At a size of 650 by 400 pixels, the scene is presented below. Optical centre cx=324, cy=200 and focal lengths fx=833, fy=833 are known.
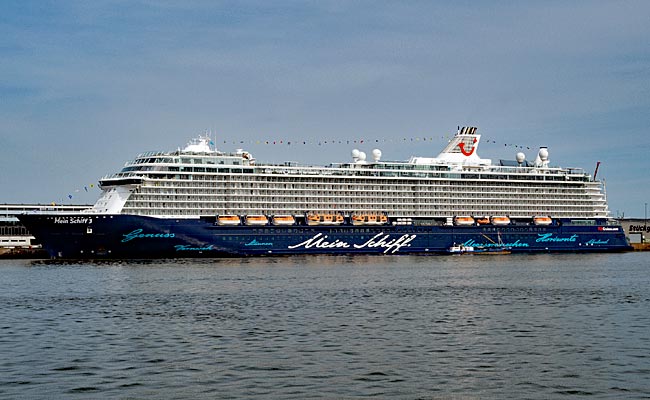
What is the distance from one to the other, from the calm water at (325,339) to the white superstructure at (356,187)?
32.0 metres

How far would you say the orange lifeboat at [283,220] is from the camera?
9681 centimetres

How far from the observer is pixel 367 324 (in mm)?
36438

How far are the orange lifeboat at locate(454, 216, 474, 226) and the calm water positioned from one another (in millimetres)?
46325

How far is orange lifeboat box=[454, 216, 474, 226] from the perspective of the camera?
108 m

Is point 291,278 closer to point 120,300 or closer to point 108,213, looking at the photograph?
point 120,300

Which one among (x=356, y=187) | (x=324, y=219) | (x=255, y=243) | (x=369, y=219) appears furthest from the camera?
(x=356, y=187)

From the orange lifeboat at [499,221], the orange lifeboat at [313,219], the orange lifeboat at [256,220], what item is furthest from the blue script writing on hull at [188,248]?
the orange lifeboat at [499,221]

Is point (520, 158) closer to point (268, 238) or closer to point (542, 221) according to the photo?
Result: point (542, 221)

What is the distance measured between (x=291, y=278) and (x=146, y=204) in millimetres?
32337

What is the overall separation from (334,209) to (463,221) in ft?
58.3

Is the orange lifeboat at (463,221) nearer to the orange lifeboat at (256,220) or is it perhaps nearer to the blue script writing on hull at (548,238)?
the blue script writing on hull at (548,238)

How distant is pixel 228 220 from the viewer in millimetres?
94562

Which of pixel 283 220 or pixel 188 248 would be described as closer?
pixel 188 248

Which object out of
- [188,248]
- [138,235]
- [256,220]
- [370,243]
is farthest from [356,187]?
[138,235]
